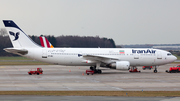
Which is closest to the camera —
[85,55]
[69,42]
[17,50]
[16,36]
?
[85,55]

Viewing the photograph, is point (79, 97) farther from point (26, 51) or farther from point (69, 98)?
point (26, 51)

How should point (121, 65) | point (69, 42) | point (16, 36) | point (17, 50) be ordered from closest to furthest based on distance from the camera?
1. point (17, 50)
2. point (121, 65)
3. point (16, 36)
4. point (69, 42)

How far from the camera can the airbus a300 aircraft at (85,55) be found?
3791cm

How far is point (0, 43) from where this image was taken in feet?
354

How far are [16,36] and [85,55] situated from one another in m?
10.8

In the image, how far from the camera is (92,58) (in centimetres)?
3819

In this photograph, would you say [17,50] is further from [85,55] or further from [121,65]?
[121,65]

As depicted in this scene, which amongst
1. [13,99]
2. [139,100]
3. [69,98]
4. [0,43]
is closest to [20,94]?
[13,99]

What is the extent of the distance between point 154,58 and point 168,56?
2.59m

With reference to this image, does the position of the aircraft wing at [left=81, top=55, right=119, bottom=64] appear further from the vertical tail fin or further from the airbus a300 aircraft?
the vertical tail fin

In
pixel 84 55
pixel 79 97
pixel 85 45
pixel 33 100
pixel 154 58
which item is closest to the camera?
pixel 33 100

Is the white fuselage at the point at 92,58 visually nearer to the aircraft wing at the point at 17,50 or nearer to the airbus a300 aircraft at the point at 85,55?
the airbus a300 aircraft at the point at 85,55

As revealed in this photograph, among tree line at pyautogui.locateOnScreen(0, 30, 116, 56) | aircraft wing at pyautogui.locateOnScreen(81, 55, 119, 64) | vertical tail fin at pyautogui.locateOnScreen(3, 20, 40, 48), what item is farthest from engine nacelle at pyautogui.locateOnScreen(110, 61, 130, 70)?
tree line at pyautogui.locateOnScreen(0, 30, 116, 56)

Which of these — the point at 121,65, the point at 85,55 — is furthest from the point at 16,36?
the point at 121,65
